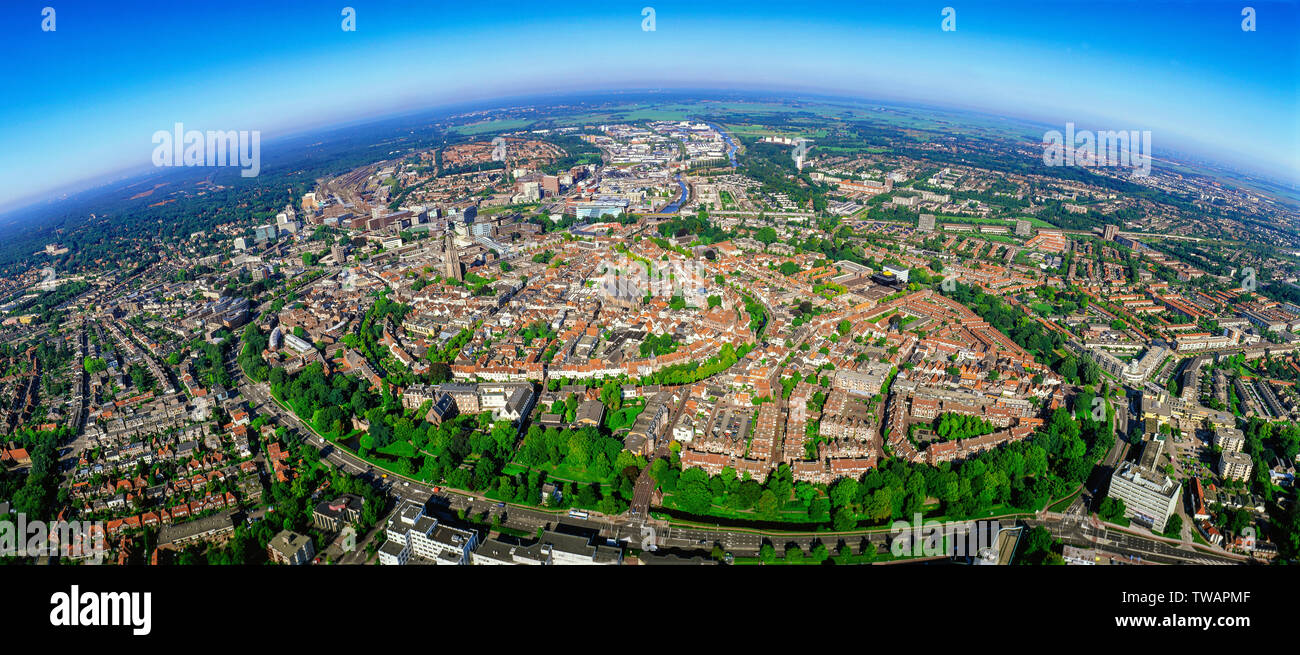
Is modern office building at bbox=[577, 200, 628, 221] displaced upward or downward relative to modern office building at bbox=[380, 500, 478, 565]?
upward

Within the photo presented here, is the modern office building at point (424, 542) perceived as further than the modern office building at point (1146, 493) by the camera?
No

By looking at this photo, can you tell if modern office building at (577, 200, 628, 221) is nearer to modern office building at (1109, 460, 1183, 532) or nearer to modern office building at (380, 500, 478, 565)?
modern office building at (380, 500, 478, 565)

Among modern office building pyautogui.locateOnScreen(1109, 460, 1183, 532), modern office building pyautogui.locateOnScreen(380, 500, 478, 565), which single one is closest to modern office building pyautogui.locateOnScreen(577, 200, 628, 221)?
modern office building pyautogui.locateOnScreen(380, 500, 478, 565)

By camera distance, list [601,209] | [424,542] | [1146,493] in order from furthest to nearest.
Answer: [601,209]
[1146,493]
[424,542]

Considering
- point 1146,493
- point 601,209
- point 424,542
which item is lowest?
point 424,542

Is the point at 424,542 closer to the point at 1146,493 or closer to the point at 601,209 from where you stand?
the point at 1146,493

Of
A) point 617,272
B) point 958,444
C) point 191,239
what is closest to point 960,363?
point 958,444

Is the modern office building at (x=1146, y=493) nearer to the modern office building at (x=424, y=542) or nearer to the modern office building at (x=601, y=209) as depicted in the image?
the modern office building at (x=424, y=542)

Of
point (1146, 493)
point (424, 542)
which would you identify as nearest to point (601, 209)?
point (424, 542)

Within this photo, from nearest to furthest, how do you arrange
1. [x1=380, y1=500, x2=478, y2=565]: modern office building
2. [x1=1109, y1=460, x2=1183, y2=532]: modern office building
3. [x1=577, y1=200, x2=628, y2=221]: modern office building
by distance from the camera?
[x1=380, y1=500, x2=478, y2=565]: modern office building < [x1=1109, y1=460, x2=1183, y2=532]: modern office building < [x1=577, y1=200, x2=628, y2=221]: modern office building

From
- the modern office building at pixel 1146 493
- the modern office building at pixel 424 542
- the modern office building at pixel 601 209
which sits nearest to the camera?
the modern office building at pixel 424 542

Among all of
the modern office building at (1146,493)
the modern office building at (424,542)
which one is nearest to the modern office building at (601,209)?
the modern office building at (424,542)
